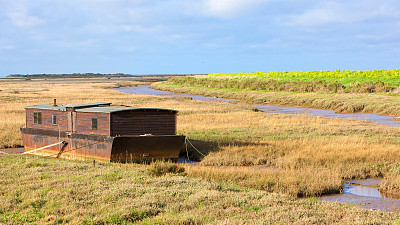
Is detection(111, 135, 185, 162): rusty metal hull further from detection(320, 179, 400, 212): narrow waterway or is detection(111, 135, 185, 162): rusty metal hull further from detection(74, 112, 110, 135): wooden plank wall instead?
detection(320, 179, 400, 212): narrow waterway

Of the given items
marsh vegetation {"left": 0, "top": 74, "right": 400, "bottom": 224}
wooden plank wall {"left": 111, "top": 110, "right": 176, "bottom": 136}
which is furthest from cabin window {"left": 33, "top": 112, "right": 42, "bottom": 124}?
wooden plank wall {"left": 111, "top": 110, "right": 176, "bottom": 136}

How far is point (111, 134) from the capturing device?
832 inches

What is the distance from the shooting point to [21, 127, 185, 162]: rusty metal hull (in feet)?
67.4

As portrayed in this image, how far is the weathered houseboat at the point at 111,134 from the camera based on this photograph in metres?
20.7

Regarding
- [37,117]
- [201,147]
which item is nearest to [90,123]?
[37,117]

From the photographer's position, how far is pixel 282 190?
15023mm

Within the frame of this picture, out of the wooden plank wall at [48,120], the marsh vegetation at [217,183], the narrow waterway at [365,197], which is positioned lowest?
the narrow waterway at [365,197]

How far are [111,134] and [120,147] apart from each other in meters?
0.95

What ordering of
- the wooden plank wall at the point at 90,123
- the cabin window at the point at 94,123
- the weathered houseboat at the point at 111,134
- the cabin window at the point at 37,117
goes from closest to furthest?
the weathered houseboat at the point at 111,134, the wooden plank wall at the point at 90,123, the cabin window at the point at 94,123, the cabin window at the point at 37,117

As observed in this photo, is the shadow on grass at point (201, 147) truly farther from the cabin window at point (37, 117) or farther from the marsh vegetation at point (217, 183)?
the cabin window at point (37, 117)

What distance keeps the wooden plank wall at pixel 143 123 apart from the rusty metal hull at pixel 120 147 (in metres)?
0.94

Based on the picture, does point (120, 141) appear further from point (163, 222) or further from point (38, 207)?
point (163, 222)

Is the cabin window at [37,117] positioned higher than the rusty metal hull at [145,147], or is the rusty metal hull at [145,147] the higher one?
the cabin window at [37,117]

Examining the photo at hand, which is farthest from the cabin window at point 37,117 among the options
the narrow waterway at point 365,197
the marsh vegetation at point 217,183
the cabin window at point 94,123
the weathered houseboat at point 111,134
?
the narrow waterway at point 365,197
